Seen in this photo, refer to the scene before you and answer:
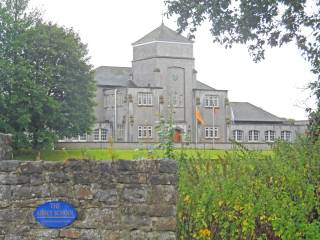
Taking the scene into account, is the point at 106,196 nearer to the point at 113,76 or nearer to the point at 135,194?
the point at 135,194

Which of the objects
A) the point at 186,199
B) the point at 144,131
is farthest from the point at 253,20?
the point at 144,131

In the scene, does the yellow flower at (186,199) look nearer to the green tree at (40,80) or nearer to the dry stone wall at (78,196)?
the dry stone wall at (78,196)

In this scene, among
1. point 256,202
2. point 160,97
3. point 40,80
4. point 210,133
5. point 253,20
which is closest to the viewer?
point 256,202

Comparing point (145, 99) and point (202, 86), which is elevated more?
point (202, 86)

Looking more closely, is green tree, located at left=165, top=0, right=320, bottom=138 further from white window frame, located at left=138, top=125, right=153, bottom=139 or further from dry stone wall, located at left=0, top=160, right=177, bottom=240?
white window frame, located at left=138, top=125, right=153, bottom=139

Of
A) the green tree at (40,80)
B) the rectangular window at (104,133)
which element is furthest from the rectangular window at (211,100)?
the green tree at (40,80)

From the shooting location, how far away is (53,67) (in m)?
56.6

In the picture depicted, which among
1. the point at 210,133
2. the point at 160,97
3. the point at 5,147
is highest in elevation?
the point at 160,97

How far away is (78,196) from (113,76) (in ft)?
297

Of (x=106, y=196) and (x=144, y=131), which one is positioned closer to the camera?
(x=106, y=196)

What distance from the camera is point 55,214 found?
8.68 meters

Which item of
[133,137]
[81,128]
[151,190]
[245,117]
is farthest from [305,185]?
[245,117]

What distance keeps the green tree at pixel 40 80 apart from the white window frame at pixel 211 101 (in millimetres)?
36816

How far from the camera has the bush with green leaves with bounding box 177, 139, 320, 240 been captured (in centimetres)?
952
